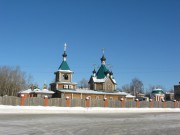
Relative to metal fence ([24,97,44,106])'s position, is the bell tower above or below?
above

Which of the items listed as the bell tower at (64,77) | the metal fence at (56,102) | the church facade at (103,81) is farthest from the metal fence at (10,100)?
the church facade at (103,81)

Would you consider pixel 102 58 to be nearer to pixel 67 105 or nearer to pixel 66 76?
pixel 66 76

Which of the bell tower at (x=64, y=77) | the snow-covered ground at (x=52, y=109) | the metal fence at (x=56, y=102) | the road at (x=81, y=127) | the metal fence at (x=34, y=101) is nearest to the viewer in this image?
the road at (x=81, y=127)

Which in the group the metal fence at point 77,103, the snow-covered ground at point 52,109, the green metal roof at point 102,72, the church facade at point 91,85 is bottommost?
the snow-covered ground at point 52,109

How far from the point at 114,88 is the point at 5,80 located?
27.0m

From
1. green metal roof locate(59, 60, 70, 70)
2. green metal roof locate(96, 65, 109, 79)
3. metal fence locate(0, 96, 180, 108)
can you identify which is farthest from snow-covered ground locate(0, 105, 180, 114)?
green metal roof locate(96, 65, 109, 79)

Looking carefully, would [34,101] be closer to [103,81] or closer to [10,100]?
[10,100]

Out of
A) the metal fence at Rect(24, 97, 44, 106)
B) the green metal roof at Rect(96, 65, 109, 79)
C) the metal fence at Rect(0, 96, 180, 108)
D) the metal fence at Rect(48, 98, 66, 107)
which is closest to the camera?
the metal fence at Rect(0, 96, 180, 108)

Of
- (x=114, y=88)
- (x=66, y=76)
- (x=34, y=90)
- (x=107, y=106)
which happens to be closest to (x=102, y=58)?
(x=114, y=88)

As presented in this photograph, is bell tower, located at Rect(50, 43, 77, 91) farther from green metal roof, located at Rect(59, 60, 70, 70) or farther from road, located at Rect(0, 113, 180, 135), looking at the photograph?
road, located at Rect(0, 113, 180, 135)

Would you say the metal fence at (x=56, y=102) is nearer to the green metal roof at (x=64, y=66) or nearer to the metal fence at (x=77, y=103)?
the metal fence at (x=77, y=103)

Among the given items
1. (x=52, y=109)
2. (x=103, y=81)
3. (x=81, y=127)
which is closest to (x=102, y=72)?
(x=103, y=81)

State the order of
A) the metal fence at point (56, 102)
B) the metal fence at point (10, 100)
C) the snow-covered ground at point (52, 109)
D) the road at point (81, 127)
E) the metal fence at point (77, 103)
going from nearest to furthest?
1. the road at point (81, 127)
2. the snow-covered ground at point (52, 109)
3. the metal fence at point (10, 100)
4. the metal fence at point (77, 103)
5. the metal fence at point (56, 102)

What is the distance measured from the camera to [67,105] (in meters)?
40.9
